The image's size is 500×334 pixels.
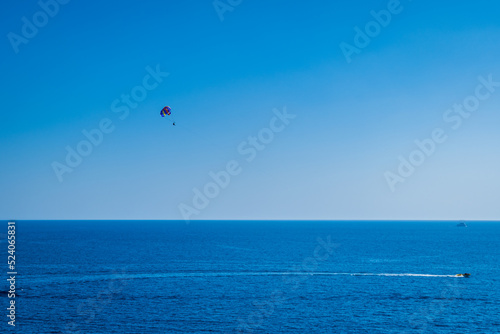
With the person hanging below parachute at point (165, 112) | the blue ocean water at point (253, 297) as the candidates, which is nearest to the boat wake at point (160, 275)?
the blue ocean water at point (253, 297)

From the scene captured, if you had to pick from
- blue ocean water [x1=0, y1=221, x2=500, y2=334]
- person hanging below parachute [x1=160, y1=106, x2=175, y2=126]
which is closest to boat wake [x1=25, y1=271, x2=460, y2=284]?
blue ocean water [x1=0, y1=221, x2=500, y2=334]

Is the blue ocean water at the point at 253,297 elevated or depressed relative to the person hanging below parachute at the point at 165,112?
depressed

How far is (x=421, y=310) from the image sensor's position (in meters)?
69.1

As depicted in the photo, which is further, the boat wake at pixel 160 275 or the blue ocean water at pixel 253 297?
the boat wake at pixel 160 275

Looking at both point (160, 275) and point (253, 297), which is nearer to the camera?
point (253, 297)

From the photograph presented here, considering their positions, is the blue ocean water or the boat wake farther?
the boat wake

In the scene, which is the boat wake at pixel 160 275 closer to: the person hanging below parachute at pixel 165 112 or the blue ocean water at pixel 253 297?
the blue ocean water at pixel 253 297

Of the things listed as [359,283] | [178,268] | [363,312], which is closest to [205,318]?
[363,312]

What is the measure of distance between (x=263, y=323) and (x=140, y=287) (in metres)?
33.2

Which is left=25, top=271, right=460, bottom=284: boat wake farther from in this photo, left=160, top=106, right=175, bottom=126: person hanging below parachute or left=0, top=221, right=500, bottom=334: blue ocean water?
left=160, top=106, right=175, bottom=126: person hanging below parachute

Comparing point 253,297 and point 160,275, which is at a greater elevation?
point 160,275

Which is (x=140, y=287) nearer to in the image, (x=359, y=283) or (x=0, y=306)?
(x=0, y=306)

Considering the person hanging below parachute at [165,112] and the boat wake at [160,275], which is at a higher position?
the person hanging below parachute at [165,112]

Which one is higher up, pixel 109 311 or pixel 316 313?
pixel 109 311
